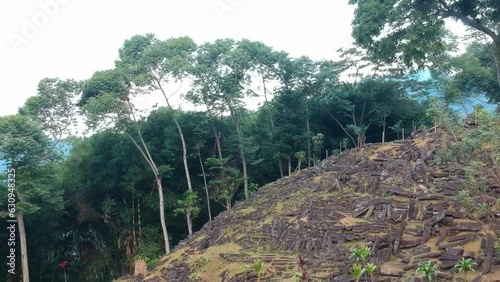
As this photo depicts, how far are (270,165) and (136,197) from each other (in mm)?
7413

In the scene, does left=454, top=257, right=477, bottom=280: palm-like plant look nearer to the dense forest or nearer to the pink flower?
the dense forest

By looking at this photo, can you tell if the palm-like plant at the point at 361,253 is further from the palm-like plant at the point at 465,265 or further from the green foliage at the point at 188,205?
the green foliage at the point at 188,205

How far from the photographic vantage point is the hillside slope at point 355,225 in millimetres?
10719

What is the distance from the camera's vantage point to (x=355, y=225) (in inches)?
507

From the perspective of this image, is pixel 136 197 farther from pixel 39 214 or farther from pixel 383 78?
pixel 383 78

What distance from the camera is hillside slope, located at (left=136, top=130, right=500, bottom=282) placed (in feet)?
35.2

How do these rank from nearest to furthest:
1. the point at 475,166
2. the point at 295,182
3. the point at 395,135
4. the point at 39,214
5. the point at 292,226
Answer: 1. the point at 475,166
2. the point at 292,226
3. the point at 295,182
4. the point at 39,214
5. the point at 395,135

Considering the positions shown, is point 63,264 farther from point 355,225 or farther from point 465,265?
point 465,265

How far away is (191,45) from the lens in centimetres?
2138

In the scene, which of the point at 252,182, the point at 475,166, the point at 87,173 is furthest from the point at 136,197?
the point at 475,166

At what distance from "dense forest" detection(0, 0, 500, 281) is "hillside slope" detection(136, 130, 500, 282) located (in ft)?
13.7

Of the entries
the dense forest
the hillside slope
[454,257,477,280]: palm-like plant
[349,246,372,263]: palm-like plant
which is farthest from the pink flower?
[454,257,477,280]: palm-like plant

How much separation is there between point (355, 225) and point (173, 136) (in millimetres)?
12821

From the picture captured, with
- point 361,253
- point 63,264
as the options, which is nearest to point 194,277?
point 361,253
